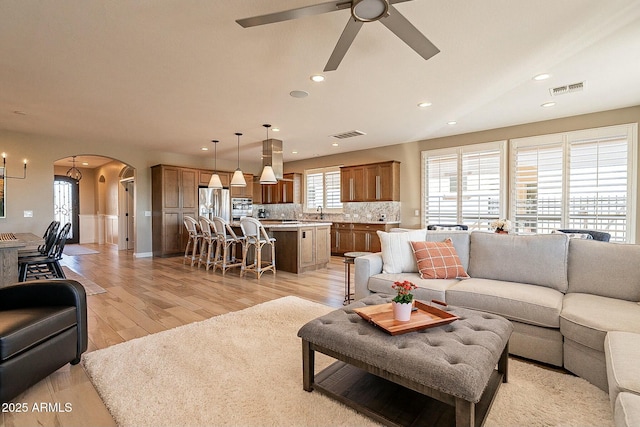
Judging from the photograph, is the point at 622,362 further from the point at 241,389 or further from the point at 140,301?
the point at 140,301

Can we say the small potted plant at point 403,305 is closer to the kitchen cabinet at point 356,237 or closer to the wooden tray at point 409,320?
the wooden tray at point 409,320

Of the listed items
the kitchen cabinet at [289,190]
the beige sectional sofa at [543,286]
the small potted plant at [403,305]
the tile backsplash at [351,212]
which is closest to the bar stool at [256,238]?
the beige sectional sofa at [543,286]

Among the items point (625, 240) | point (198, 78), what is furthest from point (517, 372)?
point (625, 240)

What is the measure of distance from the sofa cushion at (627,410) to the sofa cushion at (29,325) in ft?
9.53

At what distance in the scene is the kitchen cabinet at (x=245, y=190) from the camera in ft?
29.1

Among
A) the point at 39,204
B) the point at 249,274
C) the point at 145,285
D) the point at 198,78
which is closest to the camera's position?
the point at 198,78

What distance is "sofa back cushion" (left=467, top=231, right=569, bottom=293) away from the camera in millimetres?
2717

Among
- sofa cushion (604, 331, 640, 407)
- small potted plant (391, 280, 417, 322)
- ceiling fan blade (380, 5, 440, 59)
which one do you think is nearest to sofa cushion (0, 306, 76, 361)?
small potted plant (391, 280, 417, 322)

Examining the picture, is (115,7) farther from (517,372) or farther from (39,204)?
(39,204)

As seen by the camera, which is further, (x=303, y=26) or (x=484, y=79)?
(x=484, y=79)

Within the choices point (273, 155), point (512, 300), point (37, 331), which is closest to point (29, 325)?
point (37, 331)

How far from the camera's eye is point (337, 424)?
1632 millimetres

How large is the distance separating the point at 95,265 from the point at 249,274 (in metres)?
3.62

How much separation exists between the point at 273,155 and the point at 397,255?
392 centimetres
